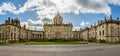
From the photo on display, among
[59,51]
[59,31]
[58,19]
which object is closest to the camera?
[59,51]

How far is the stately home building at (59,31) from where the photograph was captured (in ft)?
269

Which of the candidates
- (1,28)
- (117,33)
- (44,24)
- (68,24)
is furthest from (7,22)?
(117,33)

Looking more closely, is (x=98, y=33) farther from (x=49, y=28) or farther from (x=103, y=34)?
(x=49, y=28)

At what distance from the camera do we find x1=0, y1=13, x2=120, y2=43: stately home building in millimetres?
81938

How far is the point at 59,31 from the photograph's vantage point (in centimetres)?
12700

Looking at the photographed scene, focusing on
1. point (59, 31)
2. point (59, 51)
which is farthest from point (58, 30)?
point (59, 51)

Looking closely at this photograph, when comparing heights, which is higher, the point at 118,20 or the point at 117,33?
the point at 118,20

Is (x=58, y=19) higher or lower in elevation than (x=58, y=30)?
higher

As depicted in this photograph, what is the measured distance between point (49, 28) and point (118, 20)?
53047mm

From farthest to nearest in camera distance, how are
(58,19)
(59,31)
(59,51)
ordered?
(58,19), (59,31), (59,51)

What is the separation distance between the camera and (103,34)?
85000 mm

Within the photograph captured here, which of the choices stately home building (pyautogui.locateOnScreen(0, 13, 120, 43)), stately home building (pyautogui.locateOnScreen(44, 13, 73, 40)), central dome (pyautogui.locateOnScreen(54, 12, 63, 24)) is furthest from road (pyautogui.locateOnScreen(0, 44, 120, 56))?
central dome (pyautogui.locateOnScreen(54, 12, 63, 24))

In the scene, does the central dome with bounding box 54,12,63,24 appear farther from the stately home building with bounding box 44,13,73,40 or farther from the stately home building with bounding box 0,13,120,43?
the stately home building with bounding box 44,13,73,40

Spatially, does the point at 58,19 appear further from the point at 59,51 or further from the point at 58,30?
the point at 59,51
